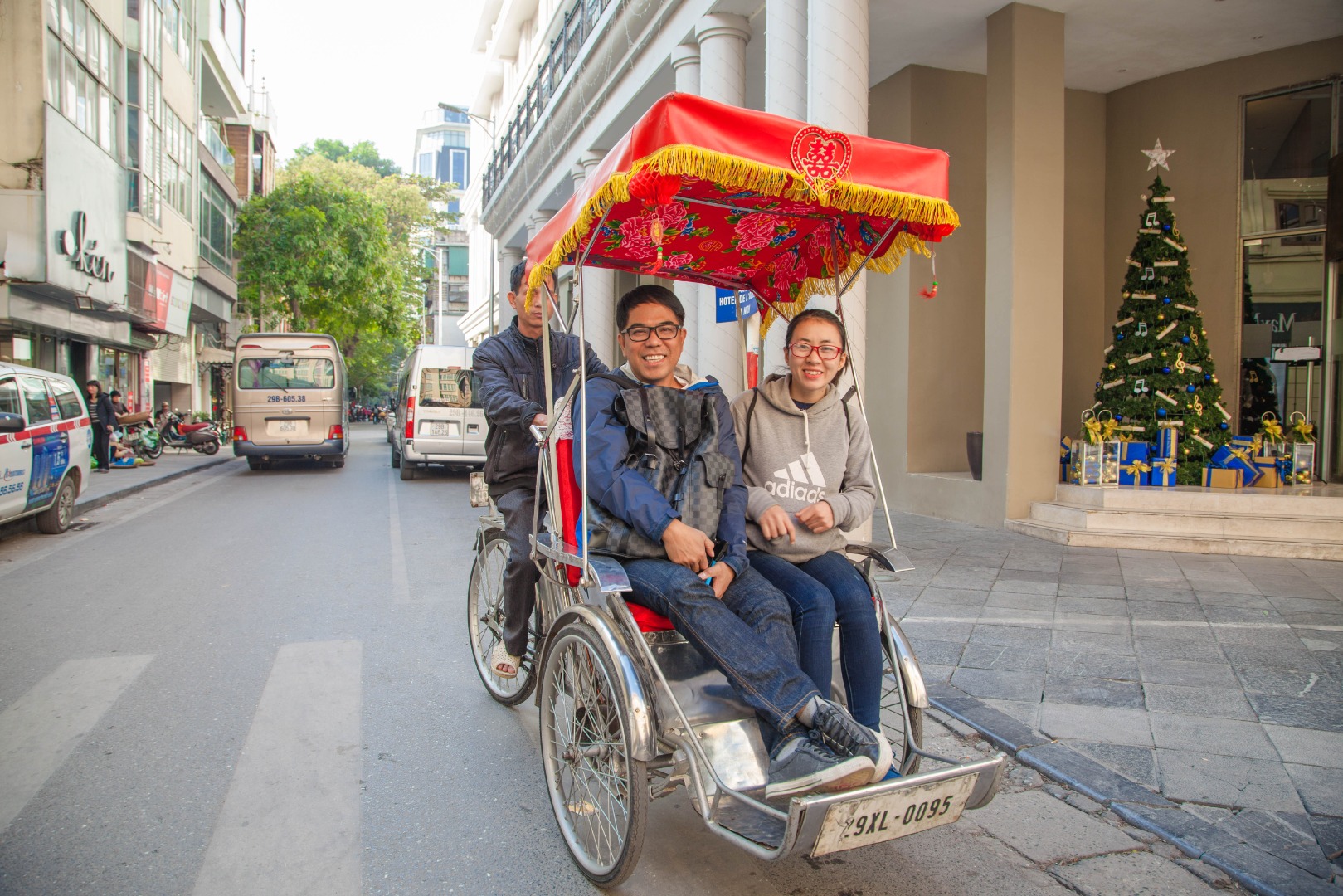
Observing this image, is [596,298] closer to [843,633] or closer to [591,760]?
[843,633]

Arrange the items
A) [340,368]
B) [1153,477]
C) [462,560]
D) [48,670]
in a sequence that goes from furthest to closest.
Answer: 1. [340,368]
2. [1153,477]
3. [462,560]
4. [48,670]

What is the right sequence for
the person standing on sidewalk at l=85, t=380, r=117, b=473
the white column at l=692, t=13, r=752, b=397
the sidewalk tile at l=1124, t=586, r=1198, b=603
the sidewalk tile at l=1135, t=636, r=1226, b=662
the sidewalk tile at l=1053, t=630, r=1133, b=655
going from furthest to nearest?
the person standing on sidewalk at l=85, t=380, r=117, b=473
the white column at l=692, t=13, r=752, b=397
the sidewalk tile at l=1124, t=586, r=1198, b=603
the sidewalk tile at l=1053, t=630, r=1133, b=655
the sidewalk tile at l=1135, t=636, r=1226, b=662

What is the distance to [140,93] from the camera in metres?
21.0

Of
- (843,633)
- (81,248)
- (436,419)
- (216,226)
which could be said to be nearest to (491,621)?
(843,633)

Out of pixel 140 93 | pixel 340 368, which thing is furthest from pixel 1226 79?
pixel 140 93

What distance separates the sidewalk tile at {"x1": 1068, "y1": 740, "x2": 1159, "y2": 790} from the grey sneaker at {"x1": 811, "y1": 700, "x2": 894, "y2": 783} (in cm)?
159

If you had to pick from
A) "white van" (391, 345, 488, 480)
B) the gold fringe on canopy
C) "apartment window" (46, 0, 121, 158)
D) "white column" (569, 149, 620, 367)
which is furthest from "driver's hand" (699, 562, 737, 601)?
"apartment window" (46, 0, 121, 158)

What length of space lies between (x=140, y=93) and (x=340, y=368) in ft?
33.8

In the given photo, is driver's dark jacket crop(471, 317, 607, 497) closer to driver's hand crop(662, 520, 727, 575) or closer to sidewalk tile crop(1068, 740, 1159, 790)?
driver's hand crop(662, 520, 727, 575)

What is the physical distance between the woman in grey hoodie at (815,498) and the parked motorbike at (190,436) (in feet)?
70.0

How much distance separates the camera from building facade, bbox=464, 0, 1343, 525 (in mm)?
9164

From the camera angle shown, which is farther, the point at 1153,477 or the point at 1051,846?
the point at 1153,477

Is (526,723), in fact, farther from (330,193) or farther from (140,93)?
(330,193)

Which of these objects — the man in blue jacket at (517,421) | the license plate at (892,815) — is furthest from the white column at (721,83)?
the license plate at (892,815)
